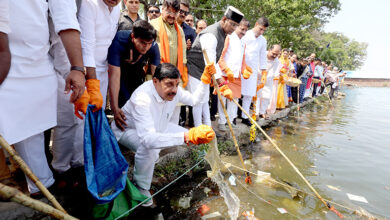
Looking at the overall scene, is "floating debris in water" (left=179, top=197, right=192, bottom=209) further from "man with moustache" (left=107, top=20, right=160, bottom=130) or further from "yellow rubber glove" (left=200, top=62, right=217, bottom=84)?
"yellow rubber glove" (left=200, top=62, right=217, bottom=84)

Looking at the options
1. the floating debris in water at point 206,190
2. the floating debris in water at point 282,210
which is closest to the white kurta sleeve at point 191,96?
the floating debris in water at point 206,190

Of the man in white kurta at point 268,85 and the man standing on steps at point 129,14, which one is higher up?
the man standing on steps at point 129,14

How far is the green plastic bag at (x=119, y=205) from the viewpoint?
162 centimetres

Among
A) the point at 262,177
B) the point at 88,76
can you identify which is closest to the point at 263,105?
the point at 262,177

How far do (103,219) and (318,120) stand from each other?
25.0ft

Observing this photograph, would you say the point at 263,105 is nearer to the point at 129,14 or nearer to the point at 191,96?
the point at 191,96

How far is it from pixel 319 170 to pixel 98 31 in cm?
386

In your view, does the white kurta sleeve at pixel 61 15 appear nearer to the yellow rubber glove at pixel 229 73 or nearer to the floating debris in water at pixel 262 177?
the yellow rubber glove at pixel 229 73

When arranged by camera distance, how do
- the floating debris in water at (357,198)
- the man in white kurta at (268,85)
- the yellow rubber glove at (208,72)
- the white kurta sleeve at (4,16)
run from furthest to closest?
1. the man in white kurta at (268,85)
2. the floating debris in water at (357,198)
3. the yellow rubber glove at (208,72)
4. the white kurta sleeve at (4,16)

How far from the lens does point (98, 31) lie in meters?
2.17

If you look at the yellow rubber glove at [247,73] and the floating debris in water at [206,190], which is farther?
the yellow rubber glove at [247,73]

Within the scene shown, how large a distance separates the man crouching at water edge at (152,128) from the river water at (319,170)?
96cm

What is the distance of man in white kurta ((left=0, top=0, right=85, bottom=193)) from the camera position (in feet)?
4.41

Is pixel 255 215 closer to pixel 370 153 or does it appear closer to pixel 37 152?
pixel 37 152
